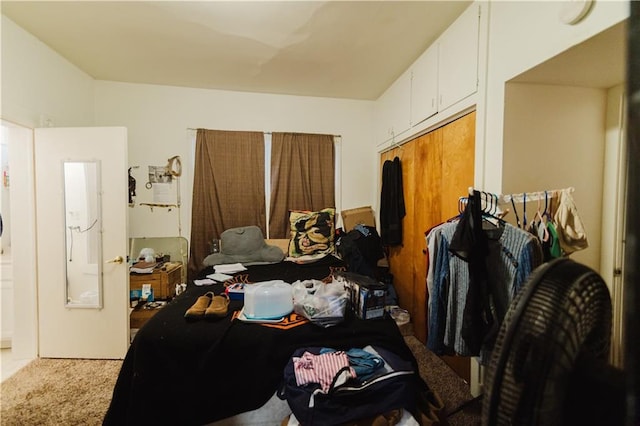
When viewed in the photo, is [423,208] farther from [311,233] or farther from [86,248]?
[86,248]

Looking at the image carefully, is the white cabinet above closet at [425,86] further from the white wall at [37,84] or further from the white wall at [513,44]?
the white wall at [37,84]

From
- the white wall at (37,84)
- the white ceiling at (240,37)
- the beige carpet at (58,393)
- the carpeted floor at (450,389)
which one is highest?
the white ceiling at (240,37)

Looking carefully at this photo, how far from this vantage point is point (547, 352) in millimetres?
370

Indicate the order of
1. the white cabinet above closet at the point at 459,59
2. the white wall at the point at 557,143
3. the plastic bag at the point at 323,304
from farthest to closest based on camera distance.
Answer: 1. the white cabinet above closet at the point at 459,59
2. the white wall at the point at 557,143
3. the plastic bag at the point at 323,304

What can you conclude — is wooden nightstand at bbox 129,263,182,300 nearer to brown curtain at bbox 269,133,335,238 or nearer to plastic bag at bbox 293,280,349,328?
brown curtain at bbox 269,133,335,238

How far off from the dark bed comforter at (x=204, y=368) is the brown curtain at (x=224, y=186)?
2008 millimetres

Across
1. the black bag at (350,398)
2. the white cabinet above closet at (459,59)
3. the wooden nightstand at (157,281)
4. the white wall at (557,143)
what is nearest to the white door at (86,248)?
the wooden nightstand at (157,281)

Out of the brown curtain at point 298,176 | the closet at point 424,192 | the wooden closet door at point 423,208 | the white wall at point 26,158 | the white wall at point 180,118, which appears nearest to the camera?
the closet at point 424,192

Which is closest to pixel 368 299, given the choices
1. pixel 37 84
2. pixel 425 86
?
pixel 425 86

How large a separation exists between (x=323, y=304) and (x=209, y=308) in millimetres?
631

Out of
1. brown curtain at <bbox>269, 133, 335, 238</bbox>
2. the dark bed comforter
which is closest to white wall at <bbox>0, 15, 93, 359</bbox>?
the dark bed comforter

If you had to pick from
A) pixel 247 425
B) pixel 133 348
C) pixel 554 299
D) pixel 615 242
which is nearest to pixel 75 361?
pixel 133 348

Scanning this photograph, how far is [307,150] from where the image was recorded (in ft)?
11.6

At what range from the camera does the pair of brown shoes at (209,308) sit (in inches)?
58.2
